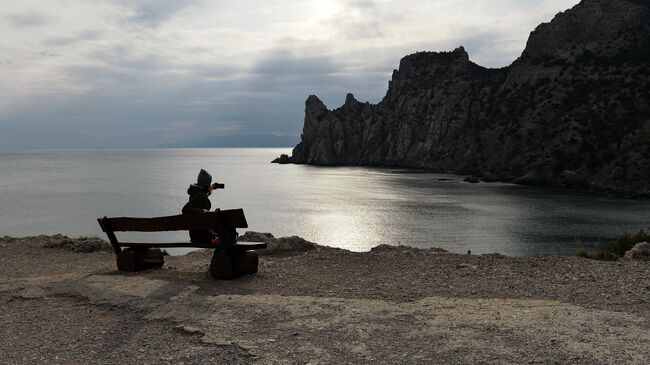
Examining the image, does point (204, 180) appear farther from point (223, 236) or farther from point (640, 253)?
point (640, 253)

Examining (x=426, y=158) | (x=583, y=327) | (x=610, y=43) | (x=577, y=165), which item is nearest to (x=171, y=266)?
(x=583, y=327)

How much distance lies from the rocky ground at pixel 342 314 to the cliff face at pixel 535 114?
81.0 metres

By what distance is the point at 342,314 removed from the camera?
7254 mm

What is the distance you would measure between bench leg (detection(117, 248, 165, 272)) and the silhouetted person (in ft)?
5.44

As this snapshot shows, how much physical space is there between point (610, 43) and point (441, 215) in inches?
3641

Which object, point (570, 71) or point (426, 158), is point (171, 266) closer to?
point (570, 71)

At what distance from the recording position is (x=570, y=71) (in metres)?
122

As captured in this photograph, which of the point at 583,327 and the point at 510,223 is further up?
the point at 583,327

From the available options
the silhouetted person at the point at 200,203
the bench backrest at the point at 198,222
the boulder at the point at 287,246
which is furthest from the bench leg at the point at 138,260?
the boulder at the point at 287,246

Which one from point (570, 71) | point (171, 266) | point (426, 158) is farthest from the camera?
point (426, 158)

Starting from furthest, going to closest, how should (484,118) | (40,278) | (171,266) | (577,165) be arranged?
(484,118) < (577,165) < (171,266) < (40,278)

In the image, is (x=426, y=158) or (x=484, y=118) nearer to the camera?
(x=484, y=118)

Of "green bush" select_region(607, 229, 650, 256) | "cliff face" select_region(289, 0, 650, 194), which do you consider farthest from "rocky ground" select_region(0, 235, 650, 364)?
"cliff face" select_region(289, 0, 650, 194)

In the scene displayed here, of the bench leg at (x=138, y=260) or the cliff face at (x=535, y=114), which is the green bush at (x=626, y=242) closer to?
the bench leg at (x=138, y=260)
